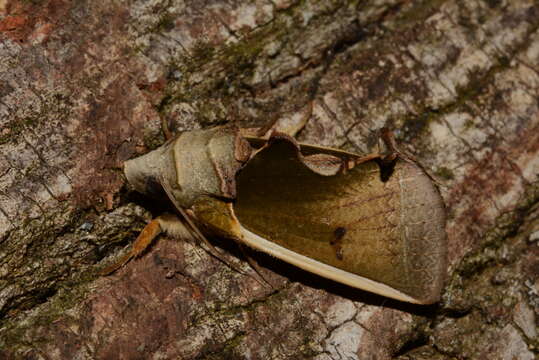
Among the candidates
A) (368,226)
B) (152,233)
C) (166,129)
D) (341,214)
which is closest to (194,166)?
(166,129)

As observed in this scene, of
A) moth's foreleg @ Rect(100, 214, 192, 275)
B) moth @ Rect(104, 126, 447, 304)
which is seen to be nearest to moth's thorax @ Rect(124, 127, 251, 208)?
moth @ Rect(104, 126, 447, 304)

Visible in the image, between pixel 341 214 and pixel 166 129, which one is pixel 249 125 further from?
pixel 341 214

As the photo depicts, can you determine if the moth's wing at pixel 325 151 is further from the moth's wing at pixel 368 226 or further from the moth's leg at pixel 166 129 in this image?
the moth's leg at pixel 166 129

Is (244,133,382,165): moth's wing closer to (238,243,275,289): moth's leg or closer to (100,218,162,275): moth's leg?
(238,243,275,289): moth's leg

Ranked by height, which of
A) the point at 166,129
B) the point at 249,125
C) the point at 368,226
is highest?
the point at 166,129

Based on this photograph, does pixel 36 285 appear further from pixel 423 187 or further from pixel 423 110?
pixel 423 110

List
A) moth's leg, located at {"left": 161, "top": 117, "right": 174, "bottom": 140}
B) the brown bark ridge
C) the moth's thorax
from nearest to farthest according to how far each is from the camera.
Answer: the brown bark ridge < the moth's thorax < moth's leg, located at {"left": 161, "top": 117, "right": 174, "bottom": 140}

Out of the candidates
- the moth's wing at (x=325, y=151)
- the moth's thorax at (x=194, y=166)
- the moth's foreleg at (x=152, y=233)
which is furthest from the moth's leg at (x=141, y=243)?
the moth's wing at (x=325, y=151)
